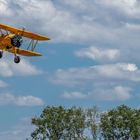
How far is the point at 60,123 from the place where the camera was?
16312cm

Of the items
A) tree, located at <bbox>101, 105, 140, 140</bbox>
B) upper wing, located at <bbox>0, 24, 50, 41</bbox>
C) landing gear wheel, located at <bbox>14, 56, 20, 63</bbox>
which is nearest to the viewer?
landing gear wheel, located at <bbox>14, 56, 20, 63</bbox>

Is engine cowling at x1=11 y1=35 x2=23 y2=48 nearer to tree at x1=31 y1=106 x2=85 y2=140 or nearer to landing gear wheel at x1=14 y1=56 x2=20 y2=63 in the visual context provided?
landing gear wheel at x1=14 y1=56 x2=20 y2=63

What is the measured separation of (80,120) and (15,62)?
86.9 m

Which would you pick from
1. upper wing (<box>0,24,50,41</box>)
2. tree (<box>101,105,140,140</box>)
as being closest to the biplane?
upper wing (<box>0,24,50,41</box>)

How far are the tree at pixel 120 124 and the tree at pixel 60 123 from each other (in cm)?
593

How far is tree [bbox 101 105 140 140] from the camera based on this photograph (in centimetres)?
15725

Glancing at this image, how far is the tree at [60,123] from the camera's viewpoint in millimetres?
159975

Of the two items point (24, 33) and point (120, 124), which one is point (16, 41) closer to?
point (24, 33)

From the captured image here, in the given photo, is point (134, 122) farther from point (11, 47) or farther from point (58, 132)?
point (11, 47)

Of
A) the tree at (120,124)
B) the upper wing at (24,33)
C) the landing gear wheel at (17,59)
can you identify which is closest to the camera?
the landing gear wheel at (17,59)

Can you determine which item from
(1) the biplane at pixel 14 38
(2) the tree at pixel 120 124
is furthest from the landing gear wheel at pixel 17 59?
(2) the tree at pixel 120 124

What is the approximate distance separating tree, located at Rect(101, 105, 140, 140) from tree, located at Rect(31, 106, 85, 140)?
593 cm

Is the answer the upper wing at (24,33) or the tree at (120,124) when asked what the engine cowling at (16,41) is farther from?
the tree at (120,124)

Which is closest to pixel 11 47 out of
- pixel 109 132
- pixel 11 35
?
pixel 11 35
